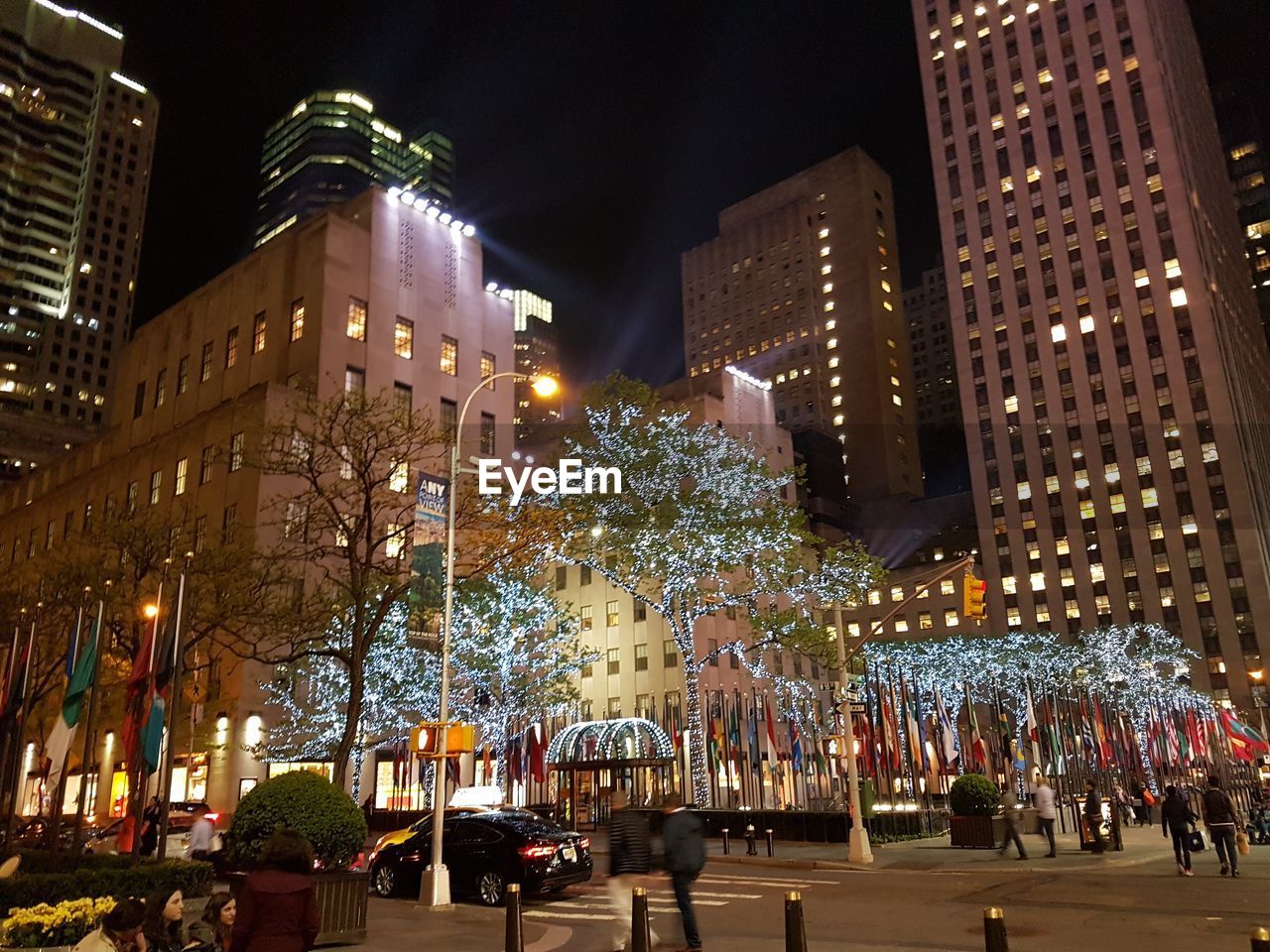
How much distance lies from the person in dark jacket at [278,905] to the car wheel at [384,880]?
47.4ft

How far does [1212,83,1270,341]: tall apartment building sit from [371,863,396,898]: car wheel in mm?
173572

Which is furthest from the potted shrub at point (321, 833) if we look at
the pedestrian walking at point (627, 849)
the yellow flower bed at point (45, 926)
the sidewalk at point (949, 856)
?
the sidewalk at point (949, 856)

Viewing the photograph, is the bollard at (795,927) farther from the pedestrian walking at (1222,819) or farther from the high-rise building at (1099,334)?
the high-rise building at (1099,334)

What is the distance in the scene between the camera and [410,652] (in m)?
42.0

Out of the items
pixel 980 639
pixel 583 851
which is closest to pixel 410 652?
pixel 583 851

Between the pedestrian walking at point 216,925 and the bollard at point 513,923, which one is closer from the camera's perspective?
the pedestrian walking at point 216,925

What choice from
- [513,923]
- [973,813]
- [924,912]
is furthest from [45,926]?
[973,813]

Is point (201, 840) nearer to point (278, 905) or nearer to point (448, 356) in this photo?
point (278, 905)

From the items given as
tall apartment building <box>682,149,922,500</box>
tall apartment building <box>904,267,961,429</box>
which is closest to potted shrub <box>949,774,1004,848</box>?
tall apartment building <box>682,149,922,500</box>

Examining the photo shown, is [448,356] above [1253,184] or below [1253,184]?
below

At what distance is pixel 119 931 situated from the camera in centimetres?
759

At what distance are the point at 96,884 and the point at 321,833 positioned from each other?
334 cm

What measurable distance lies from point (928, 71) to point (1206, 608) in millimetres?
84443

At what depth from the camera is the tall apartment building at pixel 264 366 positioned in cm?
4622
